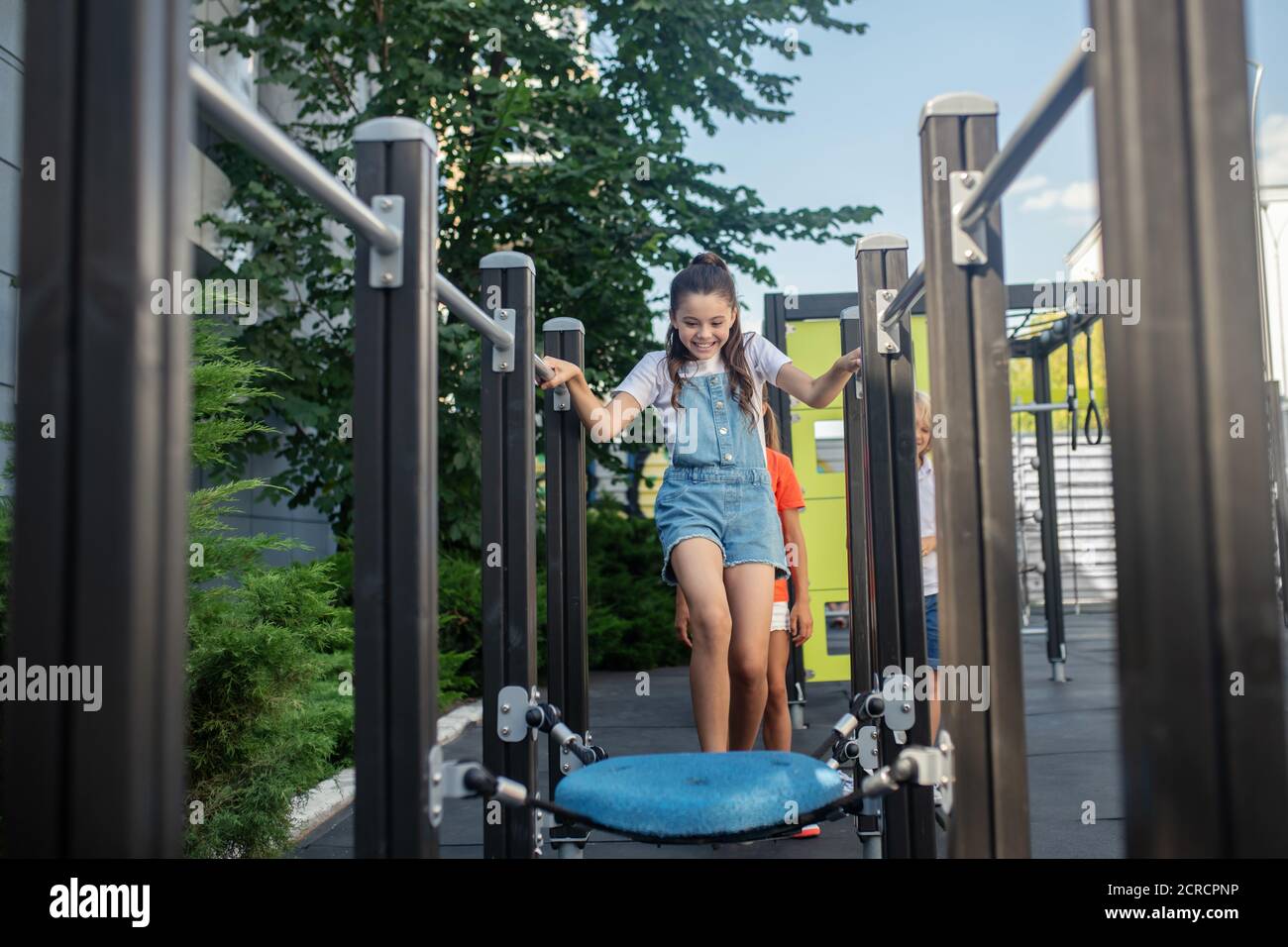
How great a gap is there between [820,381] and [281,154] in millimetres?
1547

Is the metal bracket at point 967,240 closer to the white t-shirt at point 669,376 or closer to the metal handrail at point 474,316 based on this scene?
the metal handrail at point 474,316

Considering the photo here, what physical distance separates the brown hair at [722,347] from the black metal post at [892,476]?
1.25 ft

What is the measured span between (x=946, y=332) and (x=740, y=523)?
43.6 inches

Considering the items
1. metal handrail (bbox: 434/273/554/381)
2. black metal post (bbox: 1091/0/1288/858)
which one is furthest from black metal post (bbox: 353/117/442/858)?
black metal post (bbox: 1091/0/1288/858)

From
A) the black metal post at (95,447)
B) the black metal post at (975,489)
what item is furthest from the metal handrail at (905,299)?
the black metal post at (95,447)

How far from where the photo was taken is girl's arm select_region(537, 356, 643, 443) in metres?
2.54

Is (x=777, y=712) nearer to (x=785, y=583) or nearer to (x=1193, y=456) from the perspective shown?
(x=785, y=583)

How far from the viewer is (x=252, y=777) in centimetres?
263

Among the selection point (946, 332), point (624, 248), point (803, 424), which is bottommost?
point (946, 332)

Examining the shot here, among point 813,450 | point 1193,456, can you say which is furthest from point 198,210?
point 1193,456

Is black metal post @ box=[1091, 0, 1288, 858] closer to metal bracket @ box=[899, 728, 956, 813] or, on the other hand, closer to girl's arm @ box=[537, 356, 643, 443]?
metal bracket @ box=[899, 728, 956, 813]

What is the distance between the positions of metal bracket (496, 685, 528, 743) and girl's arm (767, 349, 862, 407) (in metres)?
0.97
